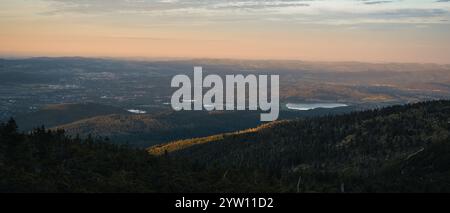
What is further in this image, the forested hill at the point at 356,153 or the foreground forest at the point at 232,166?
the forested hill at the point at 356,153

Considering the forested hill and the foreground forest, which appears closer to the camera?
the foreground forest

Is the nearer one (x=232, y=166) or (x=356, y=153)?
(x=232, y=166)

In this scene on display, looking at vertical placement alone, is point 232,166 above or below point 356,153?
above
